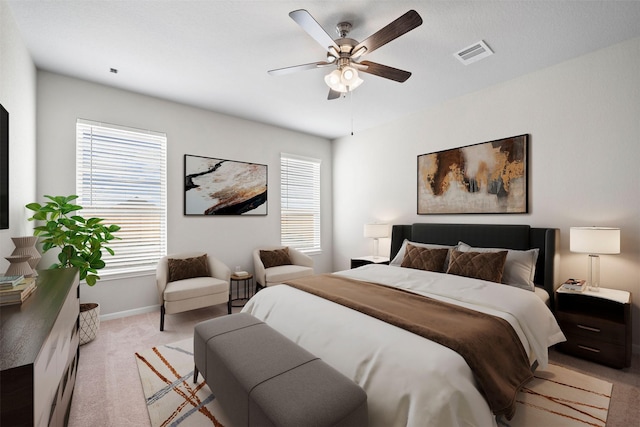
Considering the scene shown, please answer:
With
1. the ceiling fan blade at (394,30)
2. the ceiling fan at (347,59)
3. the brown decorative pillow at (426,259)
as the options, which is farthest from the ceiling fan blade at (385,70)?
the brown decorative pillow at (426,259)

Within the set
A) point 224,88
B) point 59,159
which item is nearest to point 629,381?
point 224,88

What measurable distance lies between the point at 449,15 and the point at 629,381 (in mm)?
3205

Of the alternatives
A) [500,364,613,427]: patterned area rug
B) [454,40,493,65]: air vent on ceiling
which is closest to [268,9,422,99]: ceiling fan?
[454,40,493,65]: air vent on ceiling

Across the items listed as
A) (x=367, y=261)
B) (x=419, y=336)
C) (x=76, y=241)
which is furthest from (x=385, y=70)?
(x=76, y=241)

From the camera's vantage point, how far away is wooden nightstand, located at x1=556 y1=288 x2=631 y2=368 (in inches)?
95.1

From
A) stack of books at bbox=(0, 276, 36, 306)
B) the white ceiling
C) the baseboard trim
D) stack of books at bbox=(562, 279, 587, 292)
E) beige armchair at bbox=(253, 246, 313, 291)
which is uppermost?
the white ceiling

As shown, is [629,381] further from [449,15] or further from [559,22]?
[449,15]

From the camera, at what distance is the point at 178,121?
13.4 ft

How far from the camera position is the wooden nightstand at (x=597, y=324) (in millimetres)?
2416

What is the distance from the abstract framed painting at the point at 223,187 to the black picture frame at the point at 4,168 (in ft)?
6.69

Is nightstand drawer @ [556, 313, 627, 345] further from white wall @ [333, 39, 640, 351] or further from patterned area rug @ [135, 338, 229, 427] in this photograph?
patterned area rug @ [135, 338, 229, 427]

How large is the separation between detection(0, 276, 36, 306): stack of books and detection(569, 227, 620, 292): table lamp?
4.03 metres

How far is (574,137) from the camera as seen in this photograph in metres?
3.00

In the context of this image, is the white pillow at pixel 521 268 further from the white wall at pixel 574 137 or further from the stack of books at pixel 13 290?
the stack of books at pixel 13 290
